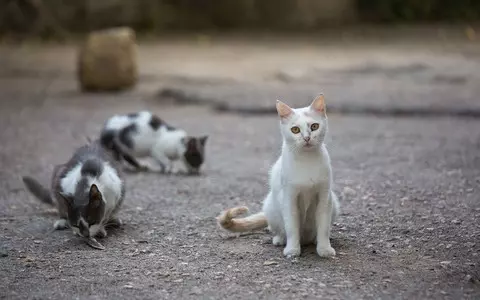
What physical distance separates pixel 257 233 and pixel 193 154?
76.1 inches

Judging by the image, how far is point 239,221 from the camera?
4652 mm

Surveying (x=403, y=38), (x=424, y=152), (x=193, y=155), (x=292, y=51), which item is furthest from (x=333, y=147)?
(x=403, y=38)

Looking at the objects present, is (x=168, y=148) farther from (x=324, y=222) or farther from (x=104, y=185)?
(x=324, y=222)

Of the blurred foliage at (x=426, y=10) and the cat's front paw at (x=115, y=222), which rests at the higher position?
the blurred foliage at (x=426, y=10)

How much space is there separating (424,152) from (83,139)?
3347 millimetres

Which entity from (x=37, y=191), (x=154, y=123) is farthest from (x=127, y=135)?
(x=37, y=191)

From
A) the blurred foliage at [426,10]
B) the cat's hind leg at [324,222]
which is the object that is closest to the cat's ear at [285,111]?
the cat's hind leg at [324,222]

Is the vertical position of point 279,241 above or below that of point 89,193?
below

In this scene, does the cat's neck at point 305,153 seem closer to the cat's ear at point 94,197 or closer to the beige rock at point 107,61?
the cat's ear at point 94,197

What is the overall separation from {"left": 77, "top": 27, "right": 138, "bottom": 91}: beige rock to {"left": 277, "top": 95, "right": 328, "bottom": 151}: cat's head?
660cm

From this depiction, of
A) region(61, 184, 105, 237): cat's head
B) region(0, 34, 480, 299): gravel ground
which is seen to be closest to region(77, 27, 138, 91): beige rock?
region(0, 34, 480, 299): gravel ground

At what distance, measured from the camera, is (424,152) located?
7.01 meters

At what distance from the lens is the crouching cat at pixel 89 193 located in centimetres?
460

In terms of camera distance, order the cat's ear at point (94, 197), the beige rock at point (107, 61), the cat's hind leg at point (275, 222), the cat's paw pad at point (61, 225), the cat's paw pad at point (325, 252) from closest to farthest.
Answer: the cat's paw pad at point (325, 252) < the cat's hind leg at point (275, 222) < the cat's ear at point (94, 197) < the cat's paw pad at point (61, 225) < the beige rock at point (107, 61)
